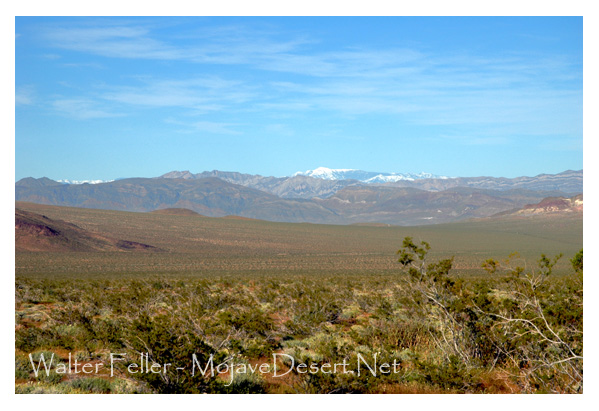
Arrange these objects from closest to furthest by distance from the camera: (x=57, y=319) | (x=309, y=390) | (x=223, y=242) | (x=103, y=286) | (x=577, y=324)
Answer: (x=309, y=390), (x=577, y=324), (x=57, y=319), (x=103, y=286), (x=223, y=242)

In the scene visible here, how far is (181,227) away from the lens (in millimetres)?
98750

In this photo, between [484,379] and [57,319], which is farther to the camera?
[57,319]

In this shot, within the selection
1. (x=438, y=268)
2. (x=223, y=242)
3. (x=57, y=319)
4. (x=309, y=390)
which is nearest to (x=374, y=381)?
(x=309, y=390)

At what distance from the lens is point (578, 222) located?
395 ft

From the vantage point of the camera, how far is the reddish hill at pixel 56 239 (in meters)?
70.1

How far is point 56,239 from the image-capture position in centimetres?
7312

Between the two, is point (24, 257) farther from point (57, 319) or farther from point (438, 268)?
point (438, 268)

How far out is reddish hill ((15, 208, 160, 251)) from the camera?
7012 cm
